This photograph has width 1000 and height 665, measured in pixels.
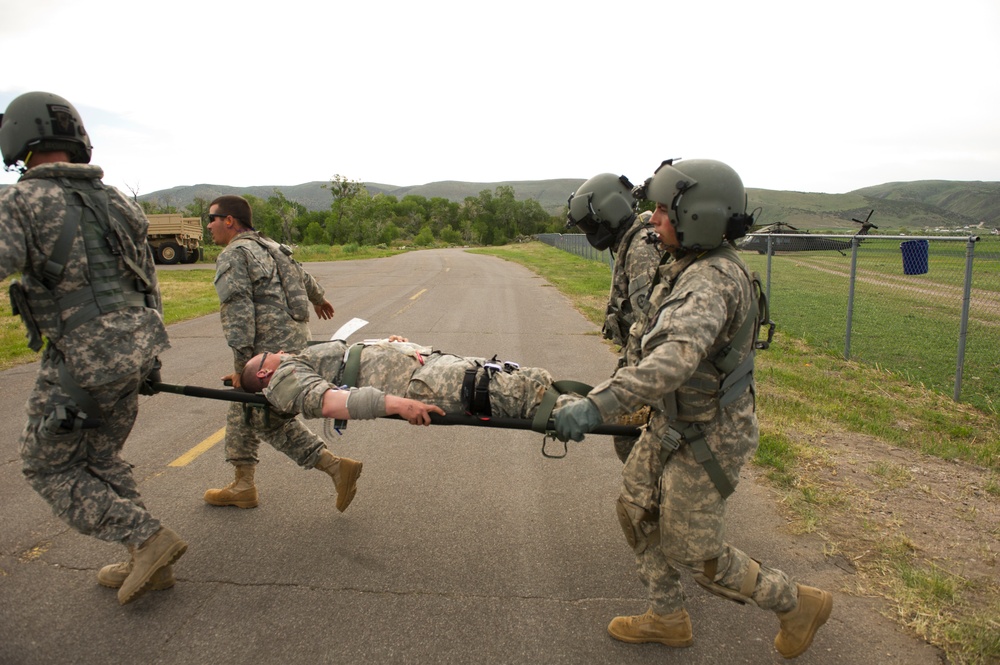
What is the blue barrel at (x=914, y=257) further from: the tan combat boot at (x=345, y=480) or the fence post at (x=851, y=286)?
the tan combat boot at (x=345, y=480)

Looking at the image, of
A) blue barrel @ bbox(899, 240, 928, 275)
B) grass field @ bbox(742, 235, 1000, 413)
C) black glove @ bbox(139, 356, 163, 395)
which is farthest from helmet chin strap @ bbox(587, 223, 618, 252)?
blue barrel @ bbox(899, 240, 928, 275)

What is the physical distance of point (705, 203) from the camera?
283cm

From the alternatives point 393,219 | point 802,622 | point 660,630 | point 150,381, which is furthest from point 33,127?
point 393,219

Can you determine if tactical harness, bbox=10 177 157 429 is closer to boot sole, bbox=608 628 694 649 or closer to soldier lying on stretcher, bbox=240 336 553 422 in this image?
soldier lying on stretcher, bbox=240 336 553 422

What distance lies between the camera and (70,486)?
10.7ft

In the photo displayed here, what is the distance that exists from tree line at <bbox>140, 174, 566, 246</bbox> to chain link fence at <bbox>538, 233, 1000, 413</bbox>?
55.3m

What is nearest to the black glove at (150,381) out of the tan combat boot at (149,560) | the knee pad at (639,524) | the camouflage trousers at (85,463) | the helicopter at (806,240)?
the camouflage trousers at (85,463)

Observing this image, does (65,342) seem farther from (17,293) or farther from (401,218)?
(401,218)

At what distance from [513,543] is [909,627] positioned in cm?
208

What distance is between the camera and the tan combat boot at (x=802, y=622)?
2.85 meters

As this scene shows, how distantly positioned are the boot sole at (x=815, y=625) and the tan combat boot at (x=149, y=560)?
3042mm

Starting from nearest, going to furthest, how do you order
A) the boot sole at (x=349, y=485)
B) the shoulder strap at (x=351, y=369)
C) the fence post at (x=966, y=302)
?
the shoulder strap at (x=351, y=369) < the boot sole at (x=349, y=485) < the fence post at (x=966, y=302)

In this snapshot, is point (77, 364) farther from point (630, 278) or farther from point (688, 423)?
point (630, 278)

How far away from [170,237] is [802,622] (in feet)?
116
